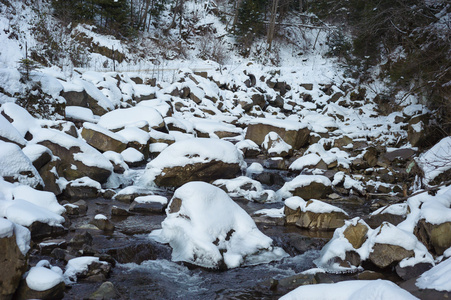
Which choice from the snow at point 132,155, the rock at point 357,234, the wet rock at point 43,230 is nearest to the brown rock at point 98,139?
the snow at point 132,155

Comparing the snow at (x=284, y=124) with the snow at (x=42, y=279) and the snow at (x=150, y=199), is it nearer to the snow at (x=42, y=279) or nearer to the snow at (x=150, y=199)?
the snow at (x=150, y=199)

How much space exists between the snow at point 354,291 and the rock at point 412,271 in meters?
2.49

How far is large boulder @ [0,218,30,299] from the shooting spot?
4.12m

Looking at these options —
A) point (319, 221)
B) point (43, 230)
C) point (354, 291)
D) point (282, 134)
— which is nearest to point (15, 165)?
point (43, 230)

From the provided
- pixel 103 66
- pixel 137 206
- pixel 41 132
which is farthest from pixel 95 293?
pixel 103 66

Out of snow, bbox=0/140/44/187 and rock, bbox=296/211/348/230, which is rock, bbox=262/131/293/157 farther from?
snow, bbox=0/140/44/187

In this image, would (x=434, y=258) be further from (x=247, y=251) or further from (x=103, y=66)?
(x=103, y=66)

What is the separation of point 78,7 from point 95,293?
896 inches

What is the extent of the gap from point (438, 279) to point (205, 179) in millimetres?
7102

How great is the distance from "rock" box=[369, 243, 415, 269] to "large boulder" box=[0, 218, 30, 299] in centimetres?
464

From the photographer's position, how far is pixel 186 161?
10062 millimetres

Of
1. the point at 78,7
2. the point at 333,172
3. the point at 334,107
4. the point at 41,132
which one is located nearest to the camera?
the point at 41,132

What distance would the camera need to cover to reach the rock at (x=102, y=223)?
6.99 m

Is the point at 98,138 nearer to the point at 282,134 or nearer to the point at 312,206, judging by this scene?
the point at 312,206
